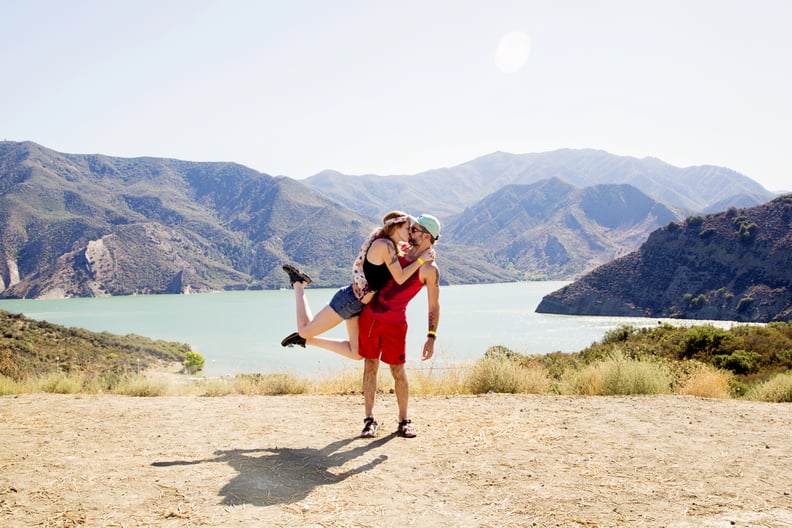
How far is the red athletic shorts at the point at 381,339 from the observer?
467 centimetres

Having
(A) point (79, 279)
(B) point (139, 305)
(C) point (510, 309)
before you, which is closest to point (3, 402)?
(C) point (510, 309)

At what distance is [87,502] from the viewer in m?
3.16

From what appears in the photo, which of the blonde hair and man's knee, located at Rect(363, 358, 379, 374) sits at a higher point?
the blonde hair

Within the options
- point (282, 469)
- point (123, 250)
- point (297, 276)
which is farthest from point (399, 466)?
point (123, 250)

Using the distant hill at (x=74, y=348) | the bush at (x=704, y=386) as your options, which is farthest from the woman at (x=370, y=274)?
the distant hill at (x=74, y=348)

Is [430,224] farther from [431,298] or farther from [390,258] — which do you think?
[431,298]

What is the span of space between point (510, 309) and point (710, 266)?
115ft

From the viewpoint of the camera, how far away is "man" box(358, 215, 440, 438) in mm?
4664

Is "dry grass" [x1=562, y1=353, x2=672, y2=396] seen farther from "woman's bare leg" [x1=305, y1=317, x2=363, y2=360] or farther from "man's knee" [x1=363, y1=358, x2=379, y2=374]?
"woman's bare leg" [x1=305, y1=317, x2=363, y2=360]

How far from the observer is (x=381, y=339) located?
4727 mm

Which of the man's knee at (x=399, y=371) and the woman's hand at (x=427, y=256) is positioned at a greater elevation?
the woman's hand at (x=427, y=256)

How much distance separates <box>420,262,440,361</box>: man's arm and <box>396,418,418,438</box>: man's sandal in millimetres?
585

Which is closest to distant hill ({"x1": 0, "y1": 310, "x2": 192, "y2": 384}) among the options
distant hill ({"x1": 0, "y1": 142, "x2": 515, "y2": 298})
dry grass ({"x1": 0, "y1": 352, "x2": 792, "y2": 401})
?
dry grass ({"x1": 0, "y1": 352, "x2": 792, "y2": 401})

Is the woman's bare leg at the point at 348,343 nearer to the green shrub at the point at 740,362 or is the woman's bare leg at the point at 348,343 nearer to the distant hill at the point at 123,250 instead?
the green shrub at the point at 740,362
